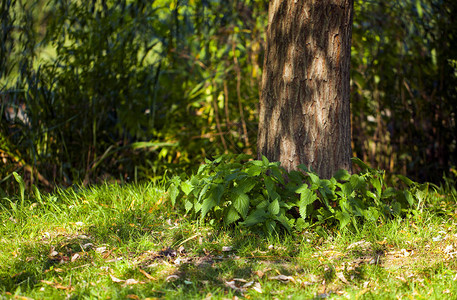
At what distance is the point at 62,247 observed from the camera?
3033 millimetres

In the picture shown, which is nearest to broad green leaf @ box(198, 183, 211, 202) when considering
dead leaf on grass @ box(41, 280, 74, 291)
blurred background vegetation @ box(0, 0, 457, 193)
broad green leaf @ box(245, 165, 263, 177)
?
broad green leaf @ box(245, 165, 263, 177)

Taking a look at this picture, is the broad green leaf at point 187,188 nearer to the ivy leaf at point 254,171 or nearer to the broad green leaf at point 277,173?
the ivy leaf at point 254,171

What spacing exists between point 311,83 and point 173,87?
2608mm

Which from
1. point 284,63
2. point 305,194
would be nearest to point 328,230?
point 305,194

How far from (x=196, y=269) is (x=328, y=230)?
104 centimetres

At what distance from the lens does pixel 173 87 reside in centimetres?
555

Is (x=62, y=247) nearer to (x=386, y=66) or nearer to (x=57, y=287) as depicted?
(x=57, y=287)

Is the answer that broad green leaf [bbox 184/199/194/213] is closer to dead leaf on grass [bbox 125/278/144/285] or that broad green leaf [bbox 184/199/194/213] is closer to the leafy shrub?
the leafy shrub

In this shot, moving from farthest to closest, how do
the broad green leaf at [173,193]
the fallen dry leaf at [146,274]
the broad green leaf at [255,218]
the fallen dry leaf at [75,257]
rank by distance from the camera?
the broad green leaf at [173,193], the broad green leaf at [255,218], the fallen dry leaf at [75,257], the fallen dry leaf at [146,274]

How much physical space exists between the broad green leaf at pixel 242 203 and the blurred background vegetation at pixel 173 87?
165 centimetres

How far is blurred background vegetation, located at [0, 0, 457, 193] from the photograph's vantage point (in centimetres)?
461

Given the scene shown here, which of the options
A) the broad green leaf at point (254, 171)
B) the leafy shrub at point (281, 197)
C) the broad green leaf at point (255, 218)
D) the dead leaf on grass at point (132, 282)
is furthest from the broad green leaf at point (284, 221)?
the dead leaf on grass at point (132, 282)

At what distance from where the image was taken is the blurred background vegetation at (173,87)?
4605 millimetres

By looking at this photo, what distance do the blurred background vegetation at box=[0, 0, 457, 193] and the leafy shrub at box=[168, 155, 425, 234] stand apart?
1.39 meters
